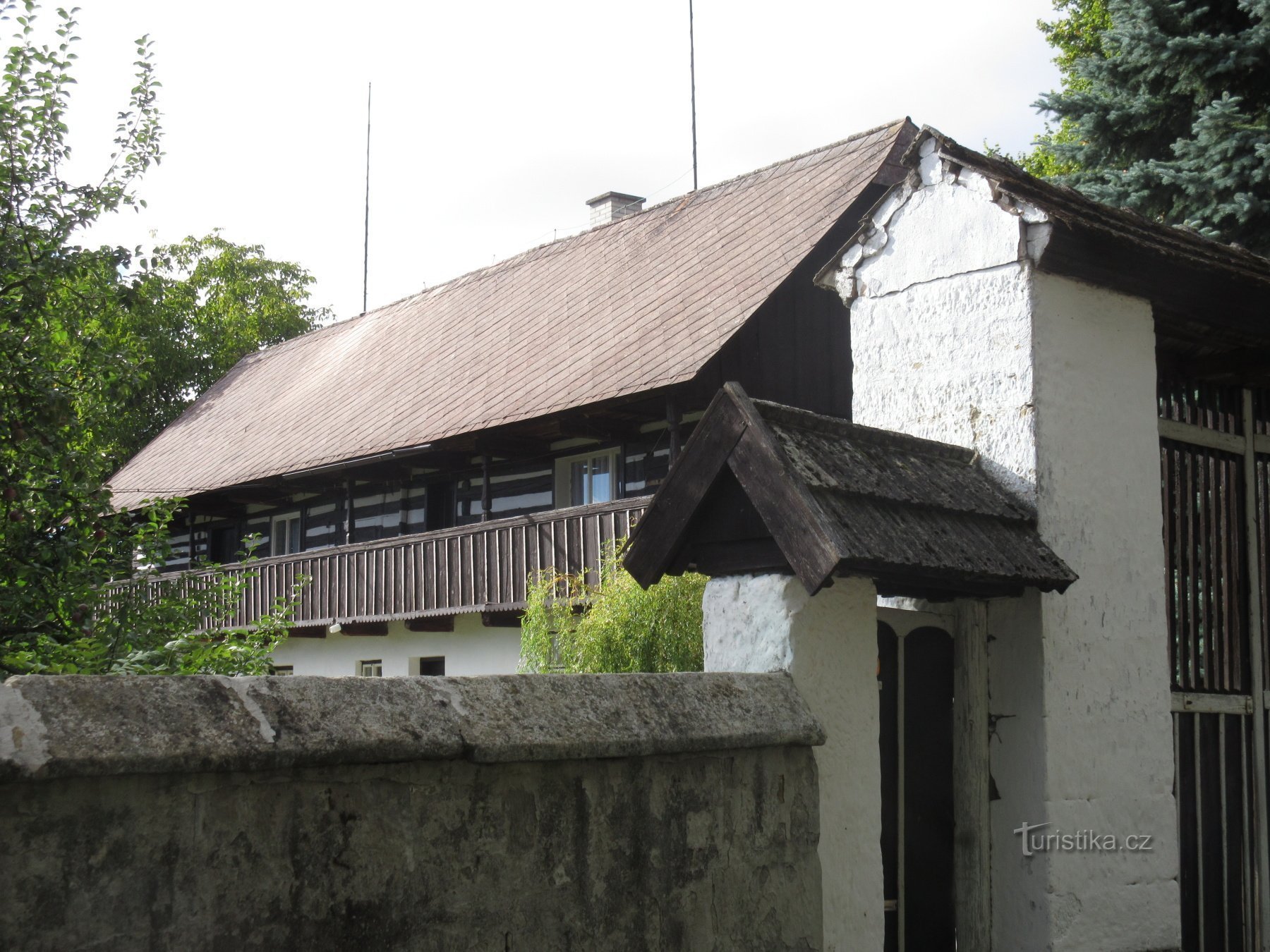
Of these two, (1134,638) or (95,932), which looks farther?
(1134,638)

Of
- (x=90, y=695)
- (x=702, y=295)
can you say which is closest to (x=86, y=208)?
(x=90, y=695)

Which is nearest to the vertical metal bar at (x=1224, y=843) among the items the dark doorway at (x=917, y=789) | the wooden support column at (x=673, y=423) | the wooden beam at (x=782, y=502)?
the dark doorway at (x=917, y=789)

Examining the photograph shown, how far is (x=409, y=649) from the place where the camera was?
63.4 feet

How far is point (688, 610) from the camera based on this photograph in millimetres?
10562

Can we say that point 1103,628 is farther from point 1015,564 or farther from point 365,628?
point 365,628

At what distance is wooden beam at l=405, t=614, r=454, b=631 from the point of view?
A: 18094mm

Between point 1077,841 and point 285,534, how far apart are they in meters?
20.6

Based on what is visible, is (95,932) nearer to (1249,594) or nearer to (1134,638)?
(1134,638)

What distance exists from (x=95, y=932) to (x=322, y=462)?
17733mm

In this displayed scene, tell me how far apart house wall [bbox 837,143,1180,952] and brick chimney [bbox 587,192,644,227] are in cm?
1916

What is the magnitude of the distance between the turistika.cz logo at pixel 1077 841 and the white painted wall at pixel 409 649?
11.0 m

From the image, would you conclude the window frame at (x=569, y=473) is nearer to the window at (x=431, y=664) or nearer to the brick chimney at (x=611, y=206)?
the window at (x=431, y=664)

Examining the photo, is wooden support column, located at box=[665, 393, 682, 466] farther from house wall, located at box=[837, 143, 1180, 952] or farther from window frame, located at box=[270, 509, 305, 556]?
window frame, located at box=[270, 509, 305, 556]

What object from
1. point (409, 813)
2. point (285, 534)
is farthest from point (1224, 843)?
point (285, 534)
